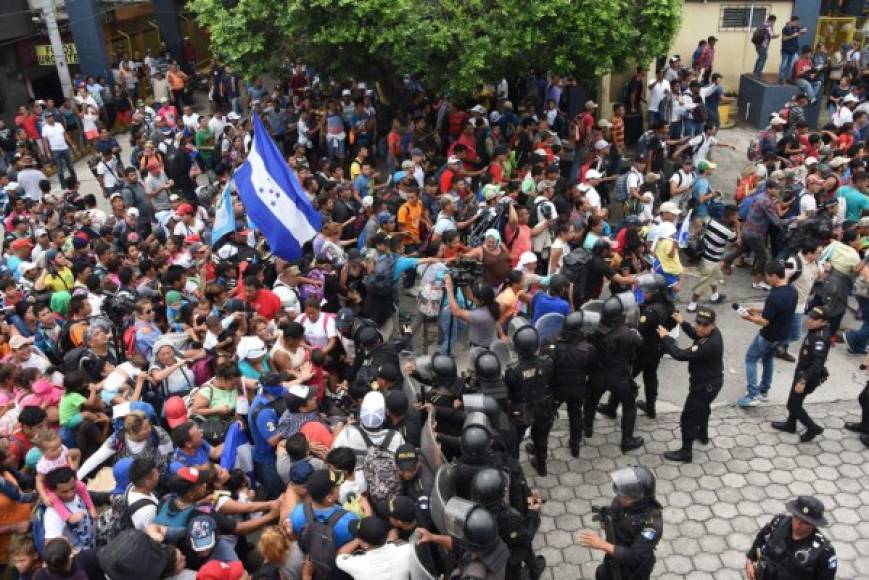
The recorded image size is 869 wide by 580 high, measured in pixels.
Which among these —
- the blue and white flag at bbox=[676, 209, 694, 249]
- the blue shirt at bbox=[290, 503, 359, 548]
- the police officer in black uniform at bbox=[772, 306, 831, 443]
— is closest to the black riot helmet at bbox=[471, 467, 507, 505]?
the blue shirt at bbox=[290, 503, 359, 548]

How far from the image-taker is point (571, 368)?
21.1ft

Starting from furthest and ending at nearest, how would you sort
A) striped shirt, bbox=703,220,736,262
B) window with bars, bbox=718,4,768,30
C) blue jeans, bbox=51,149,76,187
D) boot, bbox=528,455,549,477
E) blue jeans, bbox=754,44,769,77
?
window with bars, bbox=718,4,768,30 → blue jeans, bbox=754,44,769,77 → blue jeans, bbox=51,149,76,187 → striped shirt, bbox=703,220,736,262 → boot, bbox=528,455,549,477

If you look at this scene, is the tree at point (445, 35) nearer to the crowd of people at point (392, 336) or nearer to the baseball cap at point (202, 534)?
the crowd of people at point (392, 336)

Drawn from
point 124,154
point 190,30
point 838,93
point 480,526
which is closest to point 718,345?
point 480,526

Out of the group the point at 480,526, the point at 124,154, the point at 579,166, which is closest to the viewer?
the point at 480,526

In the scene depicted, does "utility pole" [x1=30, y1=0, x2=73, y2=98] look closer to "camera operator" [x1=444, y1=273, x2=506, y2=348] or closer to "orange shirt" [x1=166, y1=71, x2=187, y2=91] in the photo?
"orange shirt" [x1=166, y1=71, x2=187, y2=91]

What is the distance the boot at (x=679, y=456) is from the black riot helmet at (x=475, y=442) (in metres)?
2.80

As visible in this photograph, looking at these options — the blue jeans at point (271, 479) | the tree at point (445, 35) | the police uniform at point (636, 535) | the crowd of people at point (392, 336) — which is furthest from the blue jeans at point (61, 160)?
the police uniform at point (636, 535)

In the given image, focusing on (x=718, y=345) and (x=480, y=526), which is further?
(x=718, y=345)

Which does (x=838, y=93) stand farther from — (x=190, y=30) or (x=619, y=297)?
(x=190, y=30)

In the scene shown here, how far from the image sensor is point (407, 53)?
11.2 metres

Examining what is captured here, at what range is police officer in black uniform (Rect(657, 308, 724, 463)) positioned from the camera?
6.38 m

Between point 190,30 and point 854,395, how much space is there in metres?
23.5

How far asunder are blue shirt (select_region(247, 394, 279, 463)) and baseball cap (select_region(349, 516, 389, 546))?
137 cm
